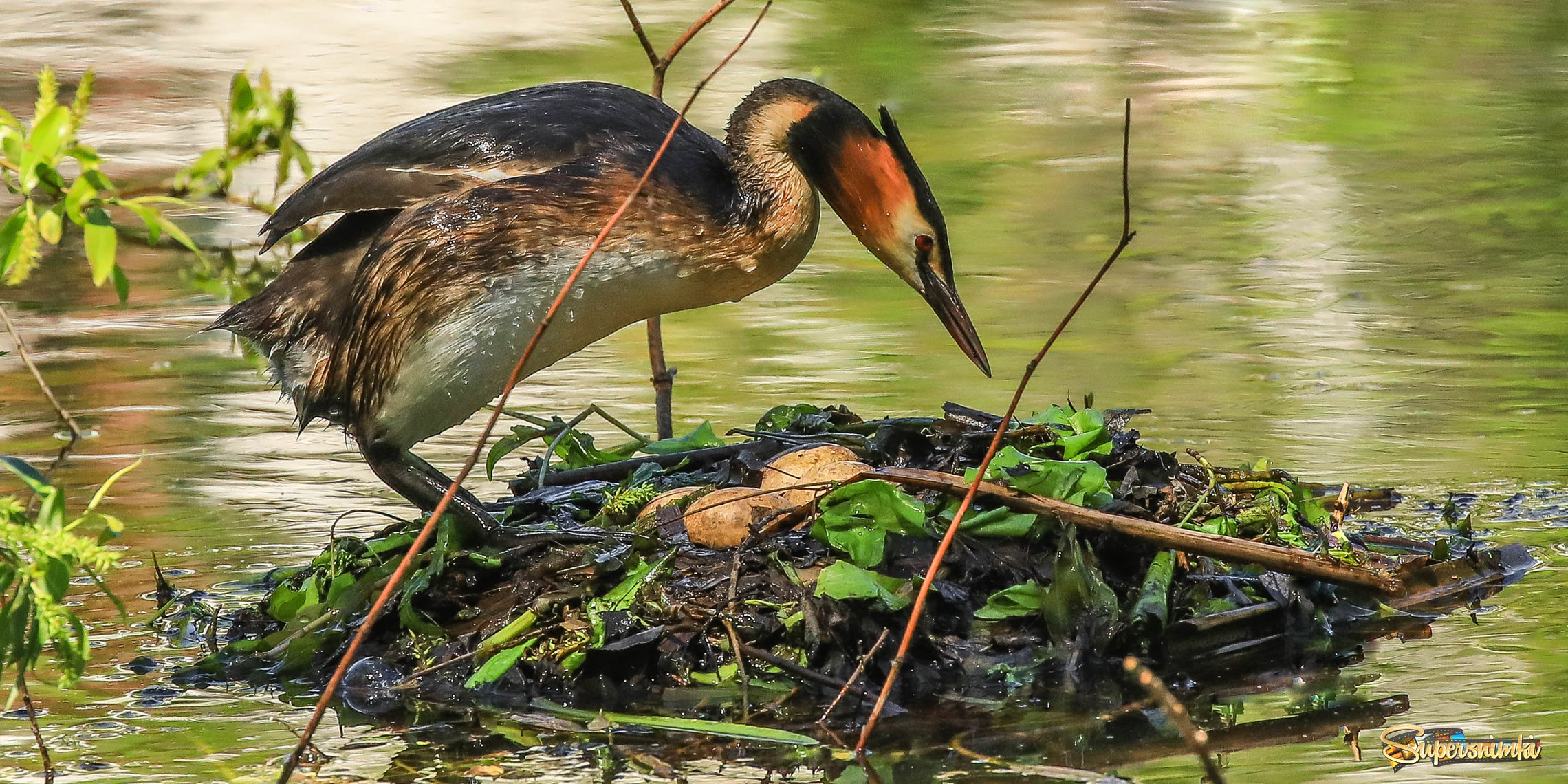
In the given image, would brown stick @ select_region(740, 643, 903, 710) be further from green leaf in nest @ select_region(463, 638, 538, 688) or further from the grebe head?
the grebe head

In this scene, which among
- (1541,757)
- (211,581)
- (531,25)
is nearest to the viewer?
(1541,757)

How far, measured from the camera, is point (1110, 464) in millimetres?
5535

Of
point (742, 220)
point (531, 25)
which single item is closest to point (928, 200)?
point (742, 220)

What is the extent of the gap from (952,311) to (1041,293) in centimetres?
346

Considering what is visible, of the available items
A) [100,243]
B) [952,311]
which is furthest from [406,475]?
[100,243]

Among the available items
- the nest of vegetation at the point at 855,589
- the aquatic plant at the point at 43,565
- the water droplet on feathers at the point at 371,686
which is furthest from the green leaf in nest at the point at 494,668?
the aquatic plant at the point at 43,565

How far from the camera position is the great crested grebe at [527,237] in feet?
17.1

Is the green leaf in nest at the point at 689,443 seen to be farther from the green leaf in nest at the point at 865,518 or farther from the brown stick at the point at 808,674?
the brown stick at the point at 808,674

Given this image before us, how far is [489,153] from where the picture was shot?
5.38 metres

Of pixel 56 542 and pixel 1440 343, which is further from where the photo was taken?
pixel 1440 343

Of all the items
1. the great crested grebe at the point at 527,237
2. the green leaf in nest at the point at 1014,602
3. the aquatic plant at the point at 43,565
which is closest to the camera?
the aquatic plant at the point at 43,565

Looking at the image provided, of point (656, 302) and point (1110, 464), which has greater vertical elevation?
point (656, 302)

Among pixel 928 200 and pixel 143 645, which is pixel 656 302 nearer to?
pixel 928 200

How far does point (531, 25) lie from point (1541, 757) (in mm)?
13790
